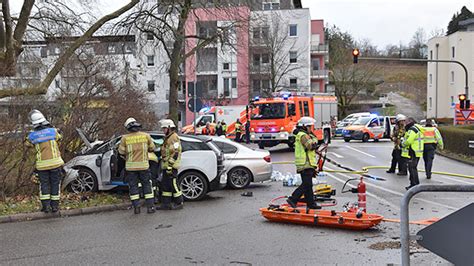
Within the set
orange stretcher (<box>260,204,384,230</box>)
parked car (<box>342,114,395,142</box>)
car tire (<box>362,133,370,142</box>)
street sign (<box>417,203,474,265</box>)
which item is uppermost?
street sign (<box>417,203,474,265</box>)

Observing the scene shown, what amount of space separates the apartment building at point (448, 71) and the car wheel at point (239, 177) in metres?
49.0

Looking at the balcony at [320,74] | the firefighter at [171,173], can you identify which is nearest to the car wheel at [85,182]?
the firefighter at [171,173]

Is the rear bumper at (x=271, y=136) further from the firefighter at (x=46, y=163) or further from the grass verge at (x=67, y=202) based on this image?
the firefighter at (x=46, y=163)

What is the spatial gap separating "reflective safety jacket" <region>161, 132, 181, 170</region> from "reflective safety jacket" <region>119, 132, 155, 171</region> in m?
0.43

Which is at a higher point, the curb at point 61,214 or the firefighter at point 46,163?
the firefighter at point 46,163

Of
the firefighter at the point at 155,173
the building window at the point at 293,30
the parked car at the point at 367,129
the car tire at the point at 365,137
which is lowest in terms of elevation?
the car tire at the point at 365,137

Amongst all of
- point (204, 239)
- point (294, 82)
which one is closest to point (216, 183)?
point (204, 239)

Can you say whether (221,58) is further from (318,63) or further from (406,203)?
(318,63)

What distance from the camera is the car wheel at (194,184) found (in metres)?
11.9

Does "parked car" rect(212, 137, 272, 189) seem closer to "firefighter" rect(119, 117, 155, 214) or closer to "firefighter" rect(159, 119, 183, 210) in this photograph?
"firefighter" rect(159, 119, 183, 210)

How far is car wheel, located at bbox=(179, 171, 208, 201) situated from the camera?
11.9 m

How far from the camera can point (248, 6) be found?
22.1m

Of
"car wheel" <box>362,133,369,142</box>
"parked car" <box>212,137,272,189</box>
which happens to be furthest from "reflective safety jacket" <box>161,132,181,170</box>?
"car wheel" <box>362,133,369,142</box>

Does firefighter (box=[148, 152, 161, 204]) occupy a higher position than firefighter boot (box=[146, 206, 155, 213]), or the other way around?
firefighter (box=[148, 152, 161, 204])
